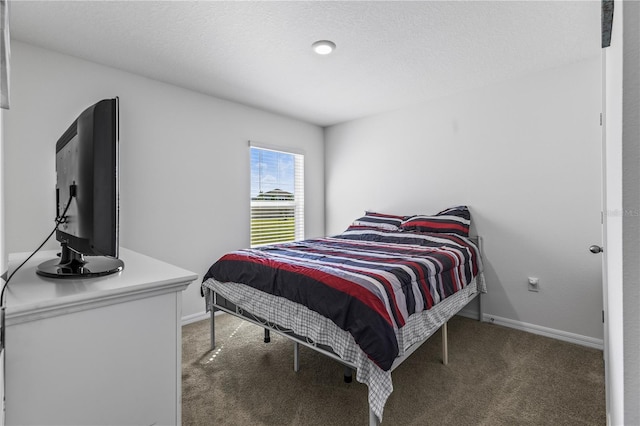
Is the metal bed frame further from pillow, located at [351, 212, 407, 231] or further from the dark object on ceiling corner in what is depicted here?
the dark object on ceiling corner

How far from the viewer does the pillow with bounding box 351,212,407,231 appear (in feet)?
11.4

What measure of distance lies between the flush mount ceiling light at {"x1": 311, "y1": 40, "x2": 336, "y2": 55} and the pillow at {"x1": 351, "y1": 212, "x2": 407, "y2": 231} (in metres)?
1.91

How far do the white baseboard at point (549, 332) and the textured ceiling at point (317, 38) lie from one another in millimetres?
2288

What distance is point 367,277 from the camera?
1.68 meters

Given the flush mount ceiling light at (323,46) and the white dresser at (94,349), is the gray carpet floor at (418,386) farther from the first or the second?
the flush mount ceiling light at (323,46)

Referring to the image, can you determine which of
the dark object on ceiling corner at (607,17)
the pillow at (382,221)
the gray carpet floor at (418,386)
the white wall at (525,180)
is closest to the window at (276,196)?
the pillow at (382,221)

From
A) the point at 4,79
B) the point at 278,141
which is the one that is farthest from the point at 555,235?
the point at 4,79

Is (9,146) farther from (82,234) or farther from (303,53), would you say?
(303,53)

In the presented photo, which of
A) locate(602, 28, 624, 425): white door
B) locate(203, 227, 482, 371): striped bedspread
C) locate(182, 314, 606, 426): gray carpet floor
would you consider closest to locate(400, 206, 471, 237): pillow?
locate(203, 227, 482, 371): striped bedspread

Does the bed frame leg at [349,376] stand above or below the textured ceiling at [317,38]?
below

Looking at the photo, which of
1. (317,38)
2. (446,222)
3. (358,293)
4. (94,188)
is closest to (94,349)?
(94,188)

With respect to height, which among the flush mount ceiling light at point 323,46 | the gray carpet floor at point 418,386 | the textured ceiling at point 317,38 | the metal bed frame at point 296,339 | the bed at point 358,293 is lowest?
the gray carpet floor at point 418,386

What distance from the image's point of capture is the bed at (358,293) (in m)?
1.46

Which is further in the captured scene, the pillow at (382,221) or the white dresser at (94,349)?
the pillow at (382,221)
